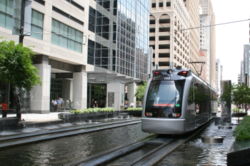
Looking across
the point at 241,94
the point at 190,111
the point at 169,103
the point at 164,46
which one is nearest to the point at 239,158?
the point at 169,103

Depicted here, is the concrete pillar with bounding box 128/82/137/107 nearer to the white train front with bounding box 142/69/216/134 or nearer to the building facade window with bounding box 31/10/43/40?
the building facade window with bounding box 31/10/43/40

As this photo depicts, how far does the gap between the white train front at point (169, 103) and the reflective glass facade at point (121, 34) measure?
102ft

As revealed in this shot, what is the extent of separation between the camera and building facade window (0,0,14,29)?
93.7 feet

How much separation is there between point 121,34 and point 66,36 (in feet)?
45.6

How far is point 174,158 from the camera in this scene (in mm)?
10195

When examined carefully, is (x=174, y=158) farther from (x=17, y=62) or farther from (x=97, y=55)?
(x=97, y=55)

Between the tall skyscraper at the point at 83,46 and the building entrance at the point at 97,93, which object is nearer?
the tall skyscraper at the point at 83,46

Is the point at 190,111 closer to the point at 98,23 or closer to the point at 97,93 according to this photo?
the point at 98,23

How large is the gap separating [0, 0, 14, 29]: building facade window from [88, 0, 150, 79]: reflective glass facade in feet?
54.2

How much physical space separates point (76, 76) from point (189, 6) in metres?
95.1

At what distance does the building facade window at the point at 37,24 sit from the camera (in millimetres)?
33188

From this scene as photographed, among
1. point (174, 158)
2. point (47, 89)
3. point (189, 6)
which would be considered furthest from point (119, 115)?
point (189, 6)

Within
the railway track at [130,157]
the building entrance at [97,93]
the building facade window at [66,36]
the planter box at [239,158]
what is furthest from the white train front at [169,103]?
the building entrance at [97,93]

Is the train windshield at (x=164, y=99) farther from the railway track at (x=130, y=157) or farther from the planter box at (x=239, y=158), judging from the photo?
the planter box at (x=239, y=158)
